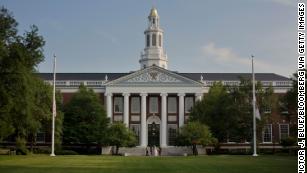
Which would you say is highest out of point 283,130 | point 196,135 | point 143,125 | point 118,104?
point 118,104

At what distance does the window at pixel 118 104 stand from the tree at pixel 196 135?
1700 centimetres

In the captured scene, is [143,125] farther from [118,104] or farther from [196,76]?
[196,76]

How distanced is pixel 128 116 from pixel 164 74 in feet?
30.0

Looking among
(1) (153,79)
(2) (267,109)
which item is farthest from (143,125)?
(2) (267,109)

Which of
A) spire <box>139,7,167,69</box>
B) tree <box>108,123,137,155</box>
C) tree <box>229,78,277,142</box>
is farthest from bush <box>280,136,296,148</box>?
spire <box>139,7,167,69</box>

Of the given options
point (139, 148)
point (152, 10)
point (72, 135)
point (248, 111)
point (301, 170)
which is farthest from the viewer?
point (152, 10)

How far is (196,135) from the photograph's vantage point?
246ft

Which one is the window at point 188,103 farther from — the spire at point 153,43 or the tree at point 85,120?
the tree at point 85,120

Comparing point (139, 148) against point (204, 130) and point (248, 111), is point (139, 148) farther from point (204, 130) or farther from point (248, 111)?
point (248, 111)

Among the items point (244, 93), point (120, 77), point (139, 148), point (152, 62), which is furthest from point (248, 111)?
point (152, 62)

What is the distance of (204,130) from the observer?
74.2 meters

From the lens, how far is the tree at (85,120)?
7744 centimetres

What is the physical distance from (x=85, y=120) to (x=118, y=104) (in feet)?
43.3

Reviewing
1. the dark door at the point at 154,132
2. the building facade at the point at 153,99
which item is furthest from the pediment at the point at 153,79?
the dark door at the point at 154,132
